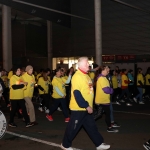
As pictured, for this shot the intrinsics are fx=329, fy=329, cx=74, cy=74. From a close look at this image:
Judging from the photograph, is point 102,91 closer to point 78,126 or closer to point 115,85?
point 78,126

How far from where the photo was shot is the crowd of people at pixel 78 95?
657 cm

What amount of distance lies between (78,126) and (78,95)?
0.67m

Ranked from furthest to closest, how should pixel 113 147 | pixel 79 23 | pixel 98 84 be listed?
pixel 79 23 → pixel 98 84 → pixel 113 147

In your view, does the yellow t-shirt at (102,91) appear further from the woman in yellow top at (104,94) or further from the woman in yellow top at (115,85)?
A: the woman in yellow top at (115,85)

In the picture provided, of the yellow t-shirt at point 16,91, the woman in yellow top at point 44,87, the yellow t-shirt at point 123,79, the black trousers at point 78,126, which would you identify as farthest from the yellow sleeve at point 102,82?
the yellow t-shirt at point 123,79

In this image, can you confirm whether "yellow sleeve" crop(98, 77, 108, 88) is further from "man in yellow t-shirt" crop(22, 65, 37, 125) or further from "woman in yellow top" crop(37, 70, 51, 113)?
"woman in yellow top" crop(37, 70, 51, 113)

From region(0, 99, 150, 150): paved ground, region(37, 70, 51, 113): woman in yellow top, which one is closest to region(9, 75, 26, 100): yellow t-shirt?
region(0, 99, 150, 150): paved ground

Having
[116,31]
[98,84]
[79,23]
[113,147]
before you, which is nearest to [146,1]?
[116,31]

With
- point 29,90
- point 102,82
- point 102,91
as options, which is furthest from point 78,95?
point 29,90

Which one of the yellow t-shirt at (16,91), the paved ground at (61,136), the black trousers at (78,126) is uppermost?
the yellow t-shirt at (16,91)

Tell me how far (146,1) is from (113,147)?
24.0 meters

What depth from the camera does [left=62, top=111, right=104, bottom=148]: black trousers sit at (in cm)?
657

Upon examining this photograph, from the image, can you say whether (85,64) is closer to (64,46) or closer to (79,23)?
(79,23)

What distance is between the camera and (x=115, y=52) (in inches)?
1272
